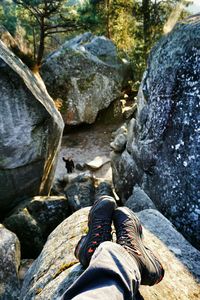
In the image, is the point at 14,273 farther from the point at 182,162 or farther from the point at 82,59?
the point at 82,59

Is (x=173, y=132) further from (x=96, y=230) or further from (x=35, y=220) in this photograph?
(x=35, y=220)

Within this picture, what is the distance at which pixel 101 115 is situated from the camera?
18.6 m

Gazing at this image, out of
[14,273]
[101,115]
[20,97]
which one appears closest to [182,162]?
[14,273]

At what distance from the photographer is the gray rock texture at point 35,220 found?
8.23 metres

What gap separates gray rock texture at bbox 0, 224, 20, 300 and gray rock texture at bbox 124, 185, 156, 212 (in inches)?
108

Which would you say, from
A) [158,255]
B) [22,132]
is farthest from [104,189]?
[158,255]

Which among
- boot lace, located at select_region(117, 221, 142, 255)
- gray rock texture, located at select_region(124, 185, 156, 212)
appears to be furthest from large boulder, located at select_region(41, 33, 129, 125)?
boot lace, located at select_region(117, 221, 142, 255)

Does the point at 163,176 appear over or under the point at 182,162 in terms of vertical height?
under

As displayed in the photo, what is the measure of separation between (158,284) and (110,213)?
1076mm

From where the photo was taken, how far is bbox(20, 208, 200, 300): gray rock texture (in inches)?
154

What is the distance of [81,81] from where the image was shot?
56.5ft

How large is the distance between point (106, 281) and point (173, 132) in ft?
14.8

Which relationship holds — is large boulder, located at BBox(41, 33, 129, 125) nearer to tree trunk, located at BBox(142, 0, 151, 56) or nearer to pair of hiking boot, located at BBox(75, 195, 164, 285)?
tree trunk, located at BBox(142, 0, 151, 56)

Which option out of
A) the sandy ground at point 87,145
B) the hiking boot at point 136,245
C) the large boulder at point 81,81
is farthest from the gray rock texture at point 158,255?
the large boulder at point 81,81
